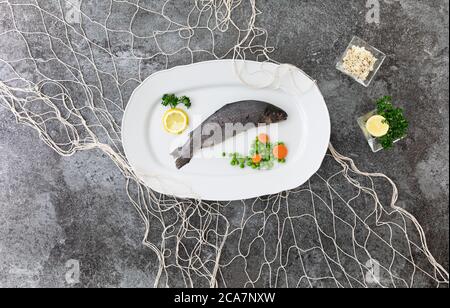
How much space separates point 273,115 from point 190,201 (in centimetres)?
73

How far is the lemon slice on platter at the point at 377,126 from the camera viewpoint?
2.21 m

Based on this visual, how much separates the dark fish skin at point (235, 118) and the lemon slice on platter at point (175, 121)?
0.24ft

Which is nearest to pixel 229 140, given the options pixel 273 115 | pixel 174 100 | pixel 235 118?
pixel 235 118

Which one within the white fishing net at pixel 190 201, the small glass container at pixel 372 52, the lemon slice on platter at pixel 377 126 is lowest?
the white fishing net at pixel 190 201

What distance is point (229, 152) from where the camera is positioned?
2346 millimetres

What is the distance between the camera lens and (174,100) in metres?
2.29

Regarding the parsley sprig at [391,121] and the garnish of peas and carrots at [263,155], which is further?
the garnish of peas and carrots at [263,155]

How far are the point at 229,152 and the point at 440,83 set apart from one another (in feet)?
4.48

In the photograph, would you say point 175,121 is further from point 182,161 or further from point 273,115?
point 273,115

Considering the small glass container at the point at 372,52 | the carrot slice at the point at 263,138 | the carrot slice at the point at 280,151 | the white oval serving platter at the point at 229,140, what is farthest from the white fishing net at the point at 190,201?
the small glass container at the point at 372,52

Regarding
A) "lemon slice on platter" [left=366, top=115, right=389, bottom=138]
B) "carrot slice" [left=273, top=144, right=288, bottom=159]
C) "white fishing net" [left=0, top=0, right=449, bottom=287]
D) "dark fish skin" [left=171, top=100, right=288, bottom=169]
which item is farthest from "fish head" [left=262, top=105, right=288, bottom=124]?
"lemon slice on platter" [left=366, top=115, right=389, bottom=138]

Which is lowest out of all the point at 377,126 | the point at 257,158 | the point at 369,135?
the point at 257,158

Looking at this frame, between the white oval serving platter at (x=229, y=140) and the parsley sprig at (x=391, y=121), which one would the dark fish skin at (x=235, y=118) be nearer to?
the white oval serving platter at (x=229, y=140)

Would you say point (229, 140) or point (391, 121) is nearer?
point (391, 121)
